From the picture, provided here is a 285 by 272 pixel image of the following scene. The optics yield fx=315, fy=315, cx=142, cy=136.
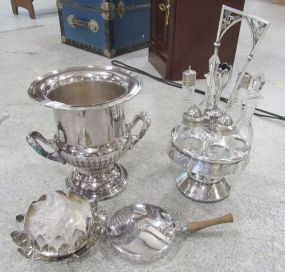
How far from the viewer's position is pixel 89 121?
25.4 inches

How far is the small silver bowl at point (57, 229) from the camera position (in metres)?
0.57

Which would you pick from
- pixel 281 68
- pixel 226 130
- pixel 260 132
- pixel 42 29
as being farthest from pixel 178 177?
pixel 42 29

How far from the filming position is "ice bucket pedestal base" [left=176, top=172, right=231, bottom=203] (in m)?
0.76

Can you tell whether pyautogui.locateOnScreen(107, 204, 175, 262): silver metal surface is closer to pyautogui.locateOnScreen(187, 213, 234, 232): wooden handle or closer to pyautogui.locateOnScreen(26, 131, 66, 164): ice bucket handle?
pyautogui.locateOnScreen(187, 213, 234, 232): wooden handle

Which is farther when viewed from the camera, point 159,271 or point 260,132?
point 260,132

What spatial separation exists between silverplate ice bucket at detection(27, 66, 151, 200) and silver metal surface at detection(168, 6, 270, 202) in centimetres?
12

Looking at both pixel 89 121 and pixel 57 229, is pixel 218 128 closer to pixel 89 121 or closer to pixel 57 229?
pixel 89 121

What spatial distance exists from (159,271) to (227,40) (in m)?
1.09

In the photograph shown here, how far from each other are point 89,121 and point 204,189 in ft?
1.07

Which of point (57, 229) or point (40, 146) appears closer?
point (57, 229)

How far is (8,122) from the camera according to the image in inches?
43.6

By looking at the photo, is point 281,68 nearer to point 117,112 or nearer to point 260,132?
point 260,132

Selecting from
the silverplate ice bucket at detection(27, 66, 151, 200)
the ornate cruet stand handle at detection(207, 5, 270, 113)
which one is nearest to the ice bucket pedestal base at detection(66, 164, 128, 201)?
the silverplate ice bucket at detection(27, 66, 151, 200)

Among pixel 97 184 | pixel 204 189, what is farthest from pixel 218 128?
pixel 97 184
